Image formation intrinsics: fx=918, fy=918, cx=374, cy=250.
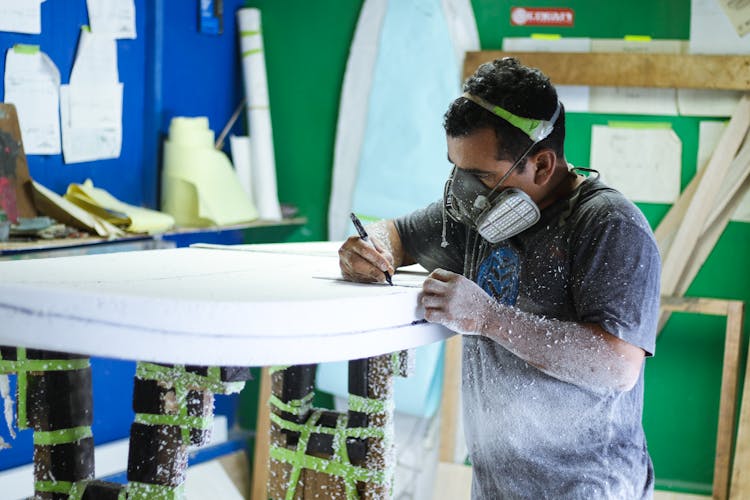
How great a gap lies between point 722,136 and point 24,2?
2600 mm

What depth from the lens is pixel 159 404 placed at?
1799mm

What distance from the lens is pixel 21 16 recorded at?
10.3ft

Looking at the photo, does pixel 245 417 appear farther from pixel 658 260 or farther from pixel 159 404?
pixel 658 260

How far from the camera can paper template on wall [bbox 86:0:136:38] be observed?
3.47 meters

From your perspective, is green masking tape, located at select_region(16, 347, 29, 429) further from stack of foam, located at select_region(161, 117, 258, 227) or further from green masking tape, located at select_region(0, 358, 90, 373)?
stack of foam, located at select_region(161, 117, 258, 227)

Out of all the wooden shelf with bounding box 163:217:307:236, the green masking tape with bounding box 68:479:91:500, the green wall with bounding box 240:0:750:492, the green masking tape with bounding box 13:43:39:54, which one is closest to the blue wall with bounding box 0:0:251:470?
the green masking tape with bounding box 13:43:39:54

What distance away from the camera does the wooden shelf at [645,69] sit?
3.45 metres

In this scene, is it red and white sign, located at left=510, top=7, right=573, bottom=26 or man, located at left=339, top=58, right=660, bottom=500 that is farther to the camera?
red and white sign, located at left=510, top=7, right=573, bottom=26

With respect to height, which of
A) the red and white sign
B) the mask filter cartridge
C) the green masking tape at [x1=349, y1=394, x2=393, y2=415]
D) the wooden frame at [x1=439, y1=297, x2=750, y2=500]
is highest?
the red and white sign

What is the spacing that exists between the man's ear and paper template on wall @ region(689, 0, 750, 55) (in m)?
2.03

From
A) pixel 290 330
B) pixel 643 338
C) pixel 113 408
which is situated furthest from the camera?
pixel 113 408

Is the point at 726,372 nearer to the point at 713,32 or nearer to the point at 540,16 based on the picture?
the point at 713,32

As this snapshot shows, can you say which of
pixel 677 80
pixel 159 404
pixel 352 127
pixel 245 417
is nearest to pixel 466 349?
pixel 159 404

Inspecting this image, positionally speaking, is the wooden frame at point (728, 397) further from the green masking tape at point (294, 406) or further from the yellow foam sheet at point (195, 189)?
the green masking tape at point (294, 406)
